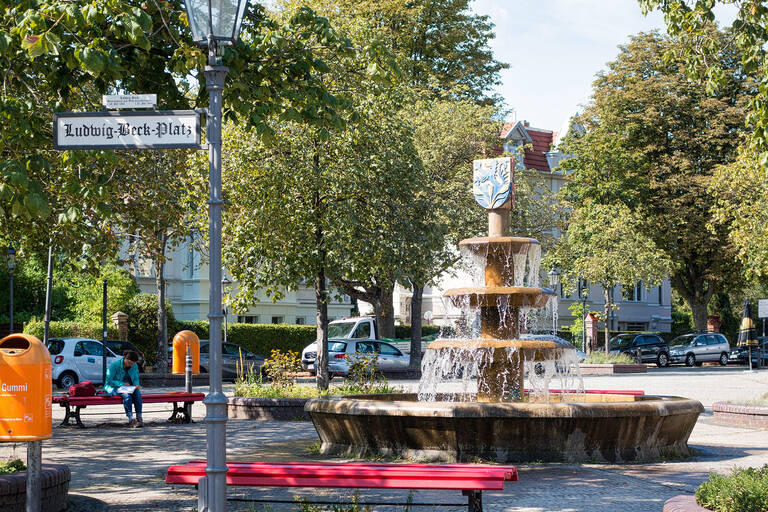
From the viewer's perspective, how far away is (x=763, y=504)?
714cm

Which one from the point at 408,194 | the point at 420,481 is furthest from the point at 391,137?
the point at 420,481

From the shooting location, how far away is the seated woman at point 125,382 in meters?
17.3

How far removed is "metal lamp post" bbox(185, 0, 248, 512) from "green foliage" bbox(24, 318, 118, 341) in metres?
30.2

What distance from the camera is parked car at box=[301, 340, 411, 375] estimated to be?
3309cm

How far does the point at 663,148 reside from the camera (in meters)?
48.6

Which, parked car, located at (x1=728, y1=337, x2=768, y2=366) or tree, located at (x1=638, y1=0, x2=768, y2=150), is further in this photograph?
parked car, located at (x1=728, y1=337, x2=768, y2=366)

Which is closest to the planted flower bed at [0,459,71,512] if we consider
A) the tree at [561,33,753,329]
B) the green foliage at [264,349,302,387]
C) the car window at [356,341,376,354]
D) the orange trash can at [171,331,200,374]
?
the green foliage at [264,349,302,387]

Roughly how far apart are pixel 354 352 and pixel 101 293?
11.9 meters

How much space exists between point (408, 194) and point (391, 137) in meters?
1.71

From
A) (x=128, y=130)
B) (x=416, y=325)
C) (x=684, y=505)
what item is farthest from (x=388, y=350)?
(x=128, y=130)

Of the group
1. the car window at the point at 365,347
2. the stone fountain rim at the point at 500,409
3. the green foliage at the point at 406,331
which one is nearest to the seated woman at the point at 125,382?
the stone fountain rim at the point at 500,409

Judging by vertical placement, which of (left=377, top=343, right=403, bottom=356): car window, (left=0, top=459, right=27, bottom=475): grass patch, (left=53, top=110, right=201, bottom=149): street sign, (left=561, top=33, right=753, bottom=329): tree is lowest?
(left=377, top=343, right=403, bottom=356): car window

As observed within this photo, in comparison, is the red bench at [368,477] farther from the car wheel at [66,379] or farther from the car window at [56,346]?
the car window at [56,346]

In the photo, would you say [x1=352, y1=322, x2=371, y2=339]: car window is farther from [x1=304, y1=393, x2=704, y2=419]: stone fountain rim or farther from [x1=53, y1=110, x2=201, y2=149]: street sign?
[x1=53, y1=110, x2=201, y2=149]: street sign
